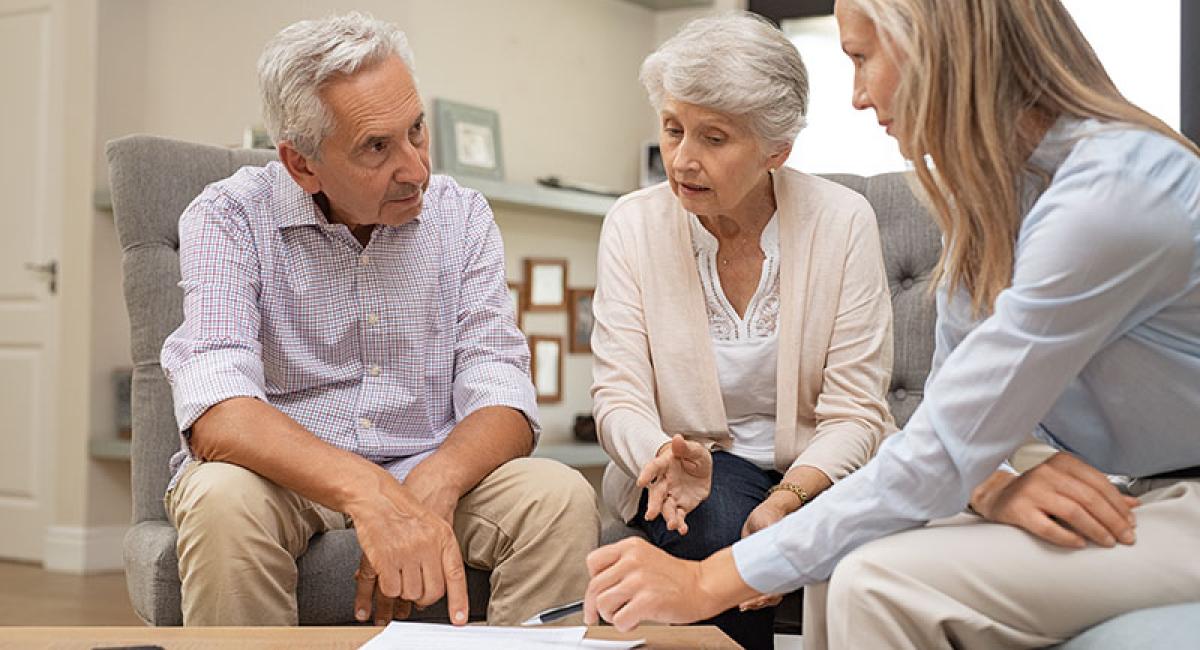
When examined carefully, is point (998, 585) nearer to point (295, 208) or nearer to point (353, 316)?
point (353, 316)

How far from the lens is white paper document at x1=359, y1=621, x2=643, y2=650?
1309 mm

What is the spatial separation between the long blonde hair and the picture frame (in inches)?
167

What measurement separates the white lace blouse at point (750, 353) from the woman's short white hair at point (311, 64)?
1.91 ft

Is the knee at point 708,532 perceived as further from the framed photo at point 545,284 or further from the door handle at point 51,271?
the door handle at point 51,271

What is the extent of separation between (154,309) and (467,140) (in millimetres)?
2690

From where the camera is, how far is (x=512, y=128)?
16.8 feet

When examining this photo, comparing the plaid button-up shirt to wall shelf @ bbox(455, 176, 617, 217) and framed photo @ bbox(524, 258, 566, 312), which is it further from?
framed photo @ bbox(524, 258, 566, 312)

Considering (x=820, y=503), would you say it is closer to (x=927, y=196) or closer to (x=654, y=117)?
(x=927, y=196)

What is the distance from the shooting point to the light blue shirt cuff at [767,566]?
1.29 metres

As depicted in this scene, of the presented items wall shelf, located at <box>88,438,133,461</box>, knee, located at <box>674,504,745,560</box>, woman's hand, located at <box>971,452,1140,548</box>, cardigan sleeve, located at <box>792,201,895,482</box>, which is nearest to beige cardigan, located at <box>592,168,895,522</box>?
cardigan sleeve, located at <box>792,201,895,482</box>

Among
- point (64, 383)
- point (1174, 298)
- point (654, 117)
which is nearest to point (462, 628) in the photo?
point (1174, 298)

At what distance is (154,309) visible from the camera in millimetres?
2207

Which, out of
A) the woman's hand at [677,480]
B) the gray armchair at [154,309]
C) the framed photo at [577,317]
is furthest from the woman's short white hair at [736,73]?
the framed photo at [577,317]

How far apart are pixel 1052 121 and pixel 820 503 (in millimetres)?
428
